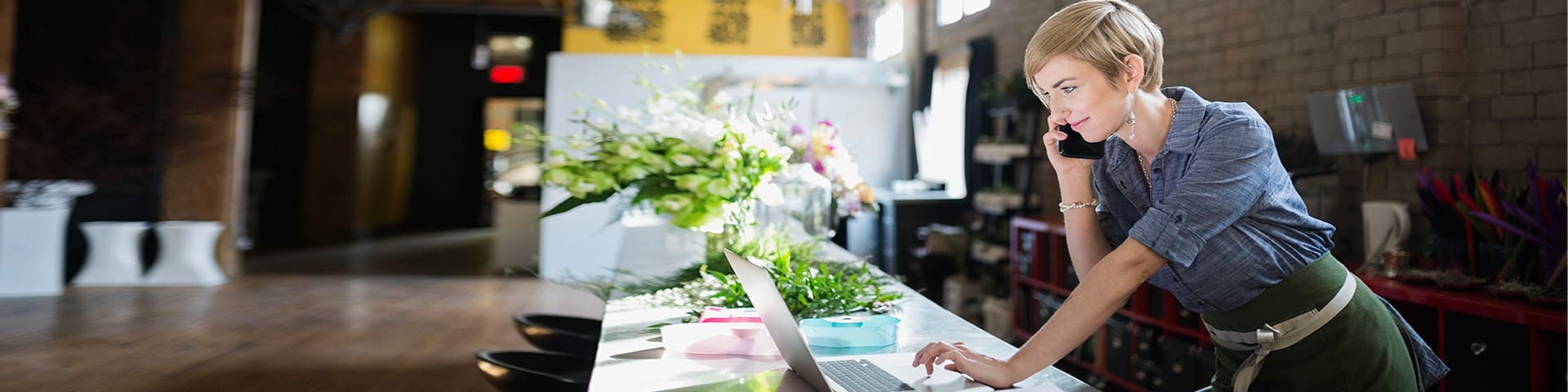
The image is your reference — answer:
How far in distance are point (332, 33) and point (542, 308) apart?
634cm

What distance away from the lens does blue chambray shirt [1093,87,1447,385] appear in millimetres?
1219

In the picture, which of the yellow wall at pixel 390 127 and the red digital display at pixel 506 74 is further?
the red digital display at pixel 506 74

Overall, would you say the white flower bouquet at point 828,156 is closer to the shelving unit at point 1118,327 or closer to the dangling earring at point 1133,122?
the dangling earring at point 1133,122

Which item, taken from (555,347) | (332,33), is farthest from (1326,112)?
(332,33)

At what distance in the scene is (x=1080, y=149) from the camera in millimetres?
1454

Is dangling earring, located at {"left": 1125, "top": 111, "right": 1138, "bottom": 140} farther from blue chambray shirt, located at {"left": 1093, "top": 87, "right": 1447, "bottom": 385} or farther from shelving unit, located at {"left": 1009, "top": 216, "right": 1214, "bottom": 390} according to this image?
shelving unit, located at {"left": 1009, "top": 216, "right": 1214, "bottom": 390}

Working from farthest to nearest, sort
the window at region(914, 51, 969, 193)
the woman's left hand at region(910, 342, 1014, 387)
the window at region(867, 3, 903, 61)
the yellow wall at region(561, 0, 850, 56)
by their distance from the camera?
the yellow wall at region(561, 0, 850, 56)
the window at region(867, 3, 903, 61)
the window at region(914, 51, 969, 193)
the woman's left hand at region(910, 342, 1014, 387)

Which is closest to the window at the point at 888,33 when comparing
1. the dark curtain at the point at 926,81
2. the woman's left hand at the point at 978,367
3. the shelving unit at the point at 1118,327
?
the dark curtain at the point at 926,81

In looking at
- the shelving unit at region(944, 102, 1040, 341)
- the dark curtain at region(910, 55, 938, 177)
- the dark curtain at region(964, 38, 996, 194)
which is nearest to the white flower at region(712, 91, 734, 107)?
the shelving unit at region(944, 102, 1040, 341)

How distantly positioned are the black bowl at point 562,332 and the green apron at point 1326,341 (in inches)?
80.2

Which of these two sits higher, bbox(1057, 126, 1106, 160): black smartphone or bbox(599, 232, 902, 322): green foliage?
bbox(1057, 126, 1106, 160): black smartphone

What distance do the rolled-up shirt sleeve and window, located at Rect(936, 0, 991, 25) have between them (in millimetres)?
6061

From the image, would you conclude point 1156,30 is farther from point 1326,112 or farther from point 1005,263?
point 1005,263

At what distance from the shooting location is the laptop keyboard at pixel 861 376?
1.38 metres
